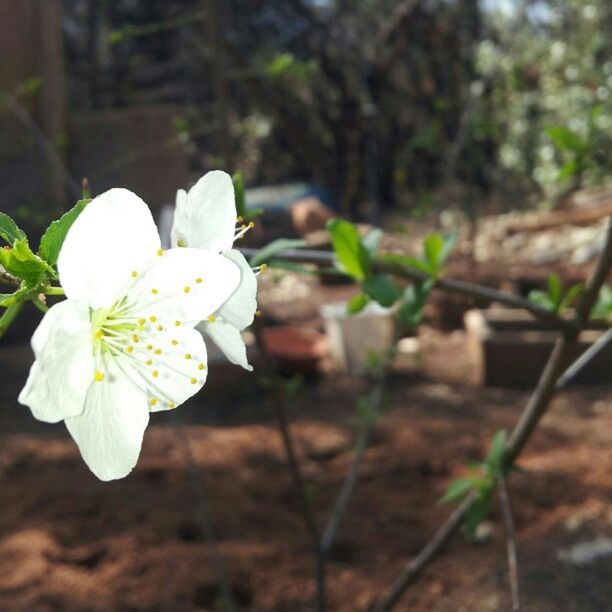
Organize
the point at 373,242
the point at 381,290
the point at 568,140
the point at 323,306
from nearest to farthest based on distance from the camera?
the point at 381,290, the point at 373,242, the point at 568,140, the point at 323,306

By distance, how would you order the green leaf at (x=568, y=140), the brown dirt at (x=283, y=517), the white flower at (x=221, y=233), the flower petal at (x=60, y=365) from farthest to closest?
the brown dirt at (x=283, y=517) < the green leaf at (x=568, y=140) < the white flower at (x=221, y=233) < the flower petal at (x=60, y=365)

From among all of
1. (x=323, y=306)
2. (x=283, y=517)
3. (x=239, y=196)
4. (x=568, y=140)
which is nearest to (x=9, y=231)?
(x=239, y=196)

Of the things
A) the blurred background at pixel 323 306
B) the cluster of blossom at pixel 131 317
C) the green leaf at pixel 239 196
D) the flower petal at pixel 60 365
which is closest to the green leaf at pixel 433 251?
the blurred background at pixel 323 306

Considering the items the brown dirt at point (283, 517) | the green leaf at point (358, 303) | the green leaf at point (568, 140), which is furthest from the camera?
the brown dirt at point (283, 517)

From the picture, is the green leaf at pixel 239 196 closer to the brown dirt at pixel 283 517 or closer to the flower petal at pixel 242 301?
the flower petal at pixel 242 301

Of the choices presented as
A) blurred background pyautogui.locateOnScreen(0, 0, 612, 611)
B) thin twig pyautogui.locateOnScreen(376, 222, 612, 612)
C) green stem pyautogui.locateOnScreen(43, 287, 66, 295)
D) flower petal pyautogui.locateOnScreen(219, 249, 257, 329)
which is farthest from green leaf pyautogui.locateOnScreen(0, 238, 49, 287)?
thin twig pyautogui.locateOnScreen(376, 222, 612, 612)

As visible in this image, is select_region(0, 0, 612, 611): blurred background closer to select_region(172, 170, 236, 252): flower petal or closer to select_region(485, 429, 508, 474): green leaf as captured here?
select_region(485, 429, 508, 474): green leaf

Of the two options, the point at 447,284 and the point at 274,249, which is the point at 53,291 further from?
the point at 447,284
